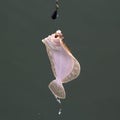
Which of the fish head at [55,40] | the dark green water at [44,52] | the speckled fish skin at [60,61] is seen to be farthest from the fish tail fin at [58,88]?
the dark green water at [44,52]

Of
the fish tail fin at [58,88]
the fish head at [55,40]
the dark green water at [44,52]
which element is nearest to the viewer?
the fish head at [55,40]

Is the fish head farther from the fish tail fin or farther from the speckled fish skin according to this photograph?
the fish tail fin

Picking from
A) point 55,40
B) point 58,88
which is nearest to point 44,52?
point 58,88

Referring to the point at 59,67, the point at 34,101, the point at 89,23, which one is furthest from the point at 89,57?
the point at 59,67

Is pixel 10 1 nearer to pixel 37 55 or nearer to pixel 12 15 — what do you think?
pixel 12 15

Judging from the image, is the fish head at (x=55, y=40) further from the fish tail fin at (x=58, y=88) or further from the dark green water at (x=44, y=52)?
the dark green water at (x=44, y=52)

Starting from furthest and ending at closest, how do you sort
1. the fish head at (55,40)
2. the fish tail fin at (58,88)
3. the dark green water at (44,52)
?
the dark green water at (44,52), the fish tail fin at (58,88), the fish head at (55,40)

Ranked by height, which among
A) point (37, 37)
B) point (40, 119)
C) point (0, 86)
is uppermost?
point (37, 37)
